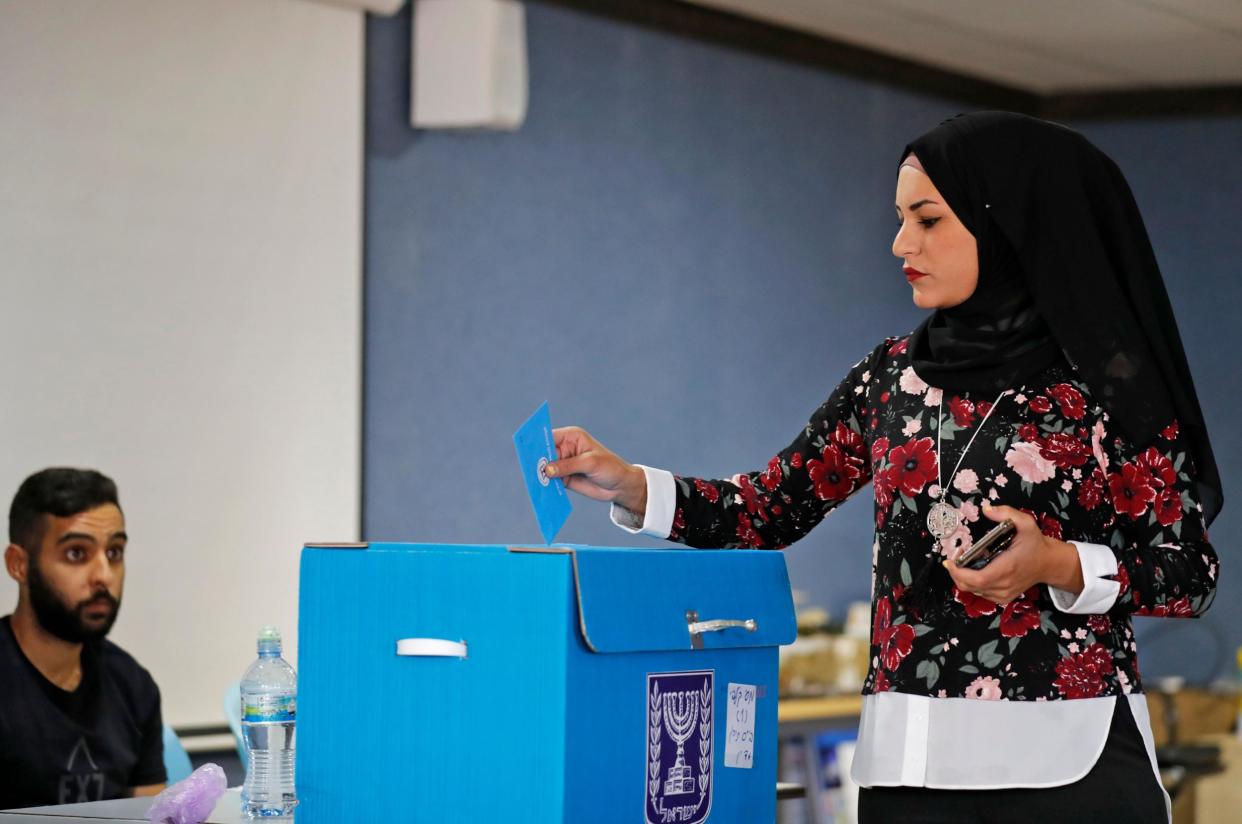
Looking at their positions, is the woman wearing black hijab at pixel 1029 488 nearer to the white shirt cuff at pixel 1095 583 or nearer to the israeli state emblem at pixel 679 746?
the white shirt cuff at pixel 1095 583

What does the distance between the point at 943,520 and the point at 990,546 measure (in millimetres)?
160

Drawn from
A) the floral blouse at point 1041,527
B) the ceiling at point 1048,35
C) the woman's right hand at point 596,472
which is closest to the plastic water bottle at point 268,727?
the woman's right hand at point 596,472

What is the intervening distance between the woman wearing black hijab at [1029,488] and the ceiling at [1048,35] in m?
3.18

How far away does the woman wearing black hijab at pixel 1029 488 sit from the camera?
4.65 feet

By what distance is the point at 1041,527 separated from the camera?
145 centimetres

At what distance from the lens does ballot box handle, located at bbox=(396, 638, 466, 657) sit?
1314 mm

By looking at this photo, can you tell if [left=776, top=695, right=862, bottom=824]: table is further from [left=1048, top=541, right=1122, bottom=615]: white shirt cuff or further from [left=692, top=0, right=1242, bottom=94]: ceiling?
[left=1048, top=541, right=1122, bottom=615]: white shirt cuff

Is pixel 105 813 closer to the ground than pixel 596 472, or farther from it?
closer to the ground

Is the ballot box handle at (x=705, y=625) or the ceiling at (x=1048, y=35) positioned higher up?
the ceiling at (x=1048, y=35)

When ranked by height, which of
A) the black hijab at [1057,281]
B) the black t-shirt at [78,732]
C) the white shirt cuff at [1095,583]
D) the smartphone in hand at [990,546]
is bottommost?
the black t-shirt at [78,732]

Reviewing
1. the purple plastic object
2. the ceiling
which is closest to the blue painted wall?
the ceiling

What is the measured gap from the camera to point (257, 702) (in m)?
1.60

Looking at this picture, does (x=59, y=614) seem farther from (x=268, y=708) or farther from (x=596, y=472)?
(x=596, y=472)

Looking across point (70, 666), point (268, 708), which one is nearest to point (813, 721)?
point (70, 666)
